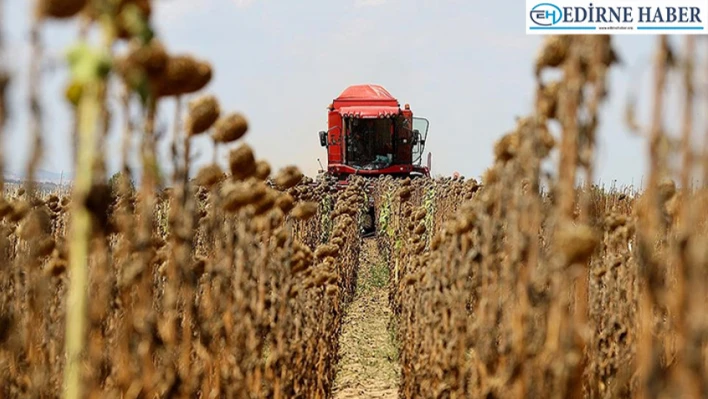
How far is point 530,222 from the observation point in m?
2.08

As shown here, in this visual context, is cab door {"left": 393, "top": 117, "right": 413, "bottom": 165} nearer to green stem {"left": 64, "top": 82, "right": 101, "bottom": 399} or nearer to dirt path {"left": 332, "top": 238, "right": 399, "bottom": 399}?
dirt path {"left": 332, "top": 238, "right": 399, "bottom": 399}

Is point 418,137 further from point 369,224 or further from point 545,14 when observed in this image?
point 545,14

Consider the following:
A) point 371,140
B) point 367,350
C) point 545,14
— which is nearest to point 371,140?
point 371,140

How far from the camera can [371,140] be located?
57.5 ft

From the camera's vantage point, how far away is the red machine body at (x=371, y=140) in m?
17.0

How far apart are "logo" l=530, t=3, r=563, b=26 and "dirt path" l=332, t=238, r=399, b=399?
4.01 metres

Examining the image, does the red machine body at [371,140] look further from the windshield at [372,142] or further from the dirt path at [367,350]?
the dirt path at [367,350]

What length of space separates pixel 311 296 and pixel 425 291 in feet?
2.59

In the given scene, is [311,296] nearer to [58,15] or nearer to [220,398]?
[220,398]

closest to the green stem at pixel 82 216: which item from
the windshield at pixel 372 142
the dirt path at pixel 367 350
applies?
the dirt path at pixel 367 350

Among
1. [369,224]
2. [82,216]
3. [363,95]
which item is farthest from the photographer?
[363,95]

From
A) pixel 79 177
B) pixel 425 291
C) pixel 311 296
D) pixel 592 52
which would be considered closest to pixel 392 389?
pixel 311 296

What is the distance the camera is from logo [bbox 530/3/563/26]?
8.24 ft

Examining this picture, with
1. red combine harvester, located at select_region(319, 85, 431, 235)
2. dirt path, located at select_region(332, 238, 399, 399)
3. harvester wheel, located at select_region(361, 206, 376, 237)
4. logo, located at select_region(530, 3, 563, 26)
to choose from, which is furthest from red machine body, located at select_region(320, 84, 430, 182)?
logo, located at select_region(530, 3, 563, 26)
